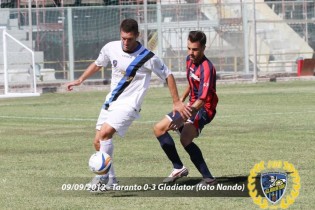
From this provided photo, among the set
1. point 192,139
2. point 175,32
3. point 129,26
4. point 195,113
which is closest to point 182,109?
point 195,113

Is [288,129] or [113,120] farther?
[288,129]

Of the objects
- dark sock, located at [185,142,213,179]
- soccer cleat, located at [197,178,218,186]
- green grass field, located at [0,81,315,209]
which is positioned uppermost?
dark sock, located at [185,142,213,179]

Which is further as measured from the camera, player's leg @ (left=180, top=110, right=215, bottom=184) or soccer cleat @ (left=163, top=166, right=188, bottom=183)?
soccer cleat @ (left=163, top=166, right=188, bottom=183)

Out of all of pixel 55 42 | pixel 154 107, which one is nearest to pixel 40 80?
pixel 55 42

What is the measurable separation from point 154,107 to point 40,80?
13994mm

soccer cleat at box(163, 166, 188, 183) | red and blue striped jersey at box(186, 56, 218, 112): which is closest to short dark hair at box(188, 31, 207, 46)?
red and blue striped jersey at box(186, 56, 218, 112)

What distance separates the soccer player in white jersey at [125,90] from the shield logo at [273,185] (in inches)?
45.9

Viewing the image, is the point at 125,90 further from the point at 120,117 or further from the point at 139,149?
the point at 139,149

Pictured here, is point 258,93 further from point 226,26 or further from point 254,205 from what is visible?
point 254,205

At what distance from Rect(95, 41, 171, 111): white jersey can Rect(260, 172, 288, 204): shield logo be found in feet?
5.52

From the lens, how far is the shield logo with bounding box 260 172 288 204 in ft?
34.1

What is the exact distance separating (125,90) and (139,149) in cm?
442

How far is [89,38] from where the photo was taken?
4119cm

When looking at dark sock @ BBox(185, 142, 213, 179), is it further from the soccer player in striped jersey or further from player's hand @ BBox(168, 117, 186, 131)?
player's hand @ BBox(168, 117, 186, 131)
